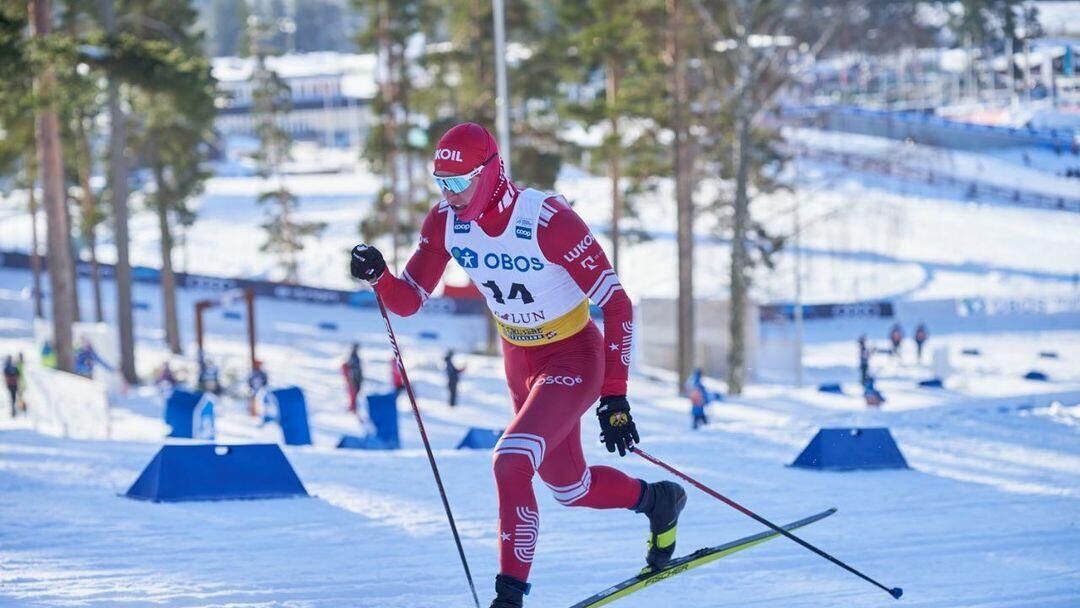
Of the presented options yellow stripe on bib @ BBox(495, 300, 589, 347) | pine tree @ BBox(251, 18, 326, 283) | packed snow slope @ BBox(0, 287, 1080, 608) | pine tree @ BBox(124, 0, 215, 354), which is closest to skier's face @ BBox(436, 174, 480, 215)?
yellow stripe on bib @ BBox(495, 300, 589, 347)

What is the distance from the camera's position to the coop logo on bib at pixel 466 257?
4973 millimetres

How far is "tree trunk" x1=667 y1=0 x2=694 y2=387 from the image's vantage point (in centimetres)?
2769

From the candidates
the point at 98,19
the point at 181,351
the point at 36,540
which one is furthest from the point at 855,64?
the point at 36,540

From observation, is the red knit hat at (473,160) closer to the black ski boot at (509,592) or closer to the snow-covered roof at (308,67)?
the black ski boot at (509,592)

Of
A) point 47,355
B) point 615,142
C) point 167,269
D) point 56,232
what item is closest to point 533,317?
point 56,232

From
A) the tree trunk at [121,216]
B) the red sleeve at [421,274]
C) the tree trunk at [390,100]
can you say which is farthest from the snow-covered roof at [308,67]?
the red sleeve at [421,274]

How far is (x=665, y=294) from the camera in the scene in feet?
151

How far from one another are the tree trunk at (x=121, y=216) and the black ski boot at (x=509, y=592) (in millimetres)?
23208

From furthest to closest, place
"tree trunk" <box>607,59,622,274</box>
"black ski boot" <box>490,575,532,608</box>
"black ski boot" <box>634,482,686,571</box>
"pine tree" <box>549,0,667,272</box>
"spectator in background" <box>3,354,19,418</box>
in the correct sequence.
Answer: "tree trunk" <box>607,59,622,274</box> → "pine tree" <box>549,0,667,272</box> → "spectator in background" <box>3,354,19,418</box> → "black ski boot" <box>634,482,686,571</box> → "black ski boot" <box>490,575,532,608</box>

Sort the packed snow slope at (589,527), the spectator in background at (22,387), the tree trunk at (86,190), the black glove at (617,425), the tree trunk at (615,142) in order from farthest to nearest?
1. the tree trunk at (86,190)
2. the tree trunk at (615,142)
3. the spectator in background at (22,387)
4. the packed snow slope at (589,527)
5. the black glove at (617,425)

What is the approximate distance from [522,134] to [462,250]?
31.0m

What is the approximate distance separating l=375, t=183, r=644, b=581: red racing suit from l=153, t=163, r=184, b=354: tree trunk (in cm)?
3183

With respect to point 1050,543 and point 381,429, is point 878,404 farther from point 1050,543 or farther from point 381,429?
point 1050,543

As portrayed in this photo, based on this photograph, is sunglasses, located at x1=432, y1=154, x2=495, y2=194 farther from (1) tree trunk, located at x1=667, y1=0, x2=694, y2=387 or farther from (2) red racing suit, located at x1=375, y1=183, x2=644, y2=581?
(1) tree trunk, located at x1=667, y1=0, x2=694, y2=387
